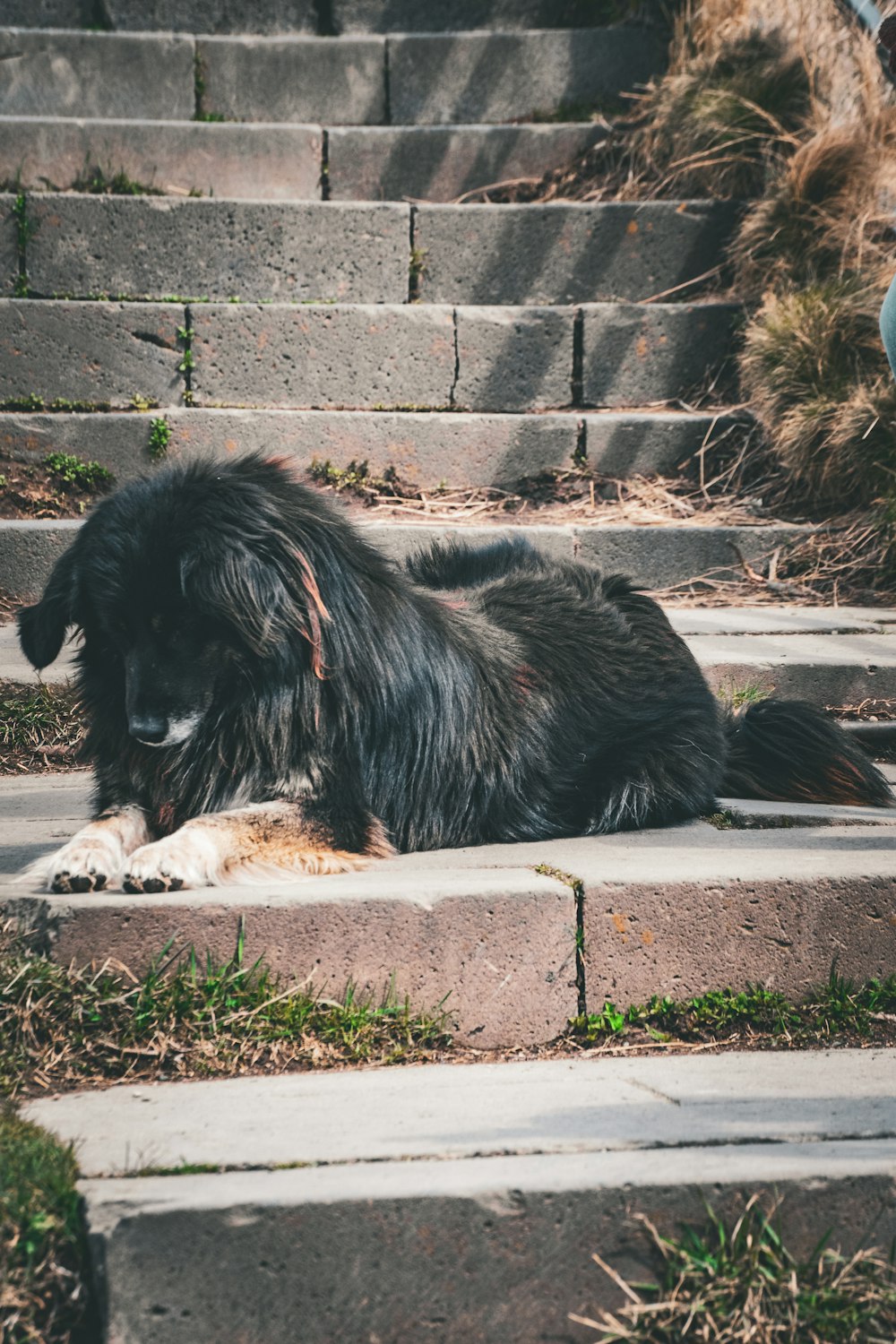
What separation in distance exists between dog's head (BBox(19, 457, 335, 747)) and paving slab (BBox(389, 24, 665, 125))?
591 centimetres

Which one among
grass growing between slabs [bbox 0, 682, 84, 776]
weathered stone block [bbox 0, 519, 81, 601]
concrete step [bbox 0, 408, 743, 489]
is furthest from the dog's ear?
concrete step [bbox 0, 408, 743, 489]

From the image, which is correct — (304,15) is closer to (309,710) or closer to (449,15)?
(449,15)

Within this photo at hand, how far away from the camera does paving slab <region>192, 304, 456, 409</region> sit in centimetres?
642

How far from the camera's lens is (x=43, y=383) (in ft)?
20.4

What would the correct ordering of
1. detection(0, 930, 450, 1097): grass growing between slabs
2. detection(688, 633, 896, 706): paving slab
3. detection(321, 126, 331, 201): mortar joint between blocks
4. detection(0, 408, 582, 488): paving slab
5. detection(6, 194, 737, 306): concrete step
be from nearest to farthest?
1. detection(0, 930, 450, 1097): grass growing between slabs
2. detection(688, 633, 896, 706): paving slab
3. detection(0, 408, 582, 488): paving slab
4. detection(6, 194, 737, 306): concrete step
5. detection(321, 126, 331, 201): mortar joint between blocks

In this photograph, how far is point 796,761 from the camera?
4.02m

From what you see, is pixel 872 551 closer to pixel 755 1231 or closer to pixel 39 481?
pixel 39 481

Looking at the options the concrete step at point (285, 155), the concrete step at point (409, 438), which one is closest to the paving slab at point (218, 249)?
the concrete step at point (285, 155)

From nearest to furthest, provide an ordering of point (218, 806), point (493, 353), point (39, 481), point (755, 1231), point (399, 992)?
point (755, 1231) < point (399, 992) < point (218, 806) < point (39, 481) < point (493, 353)

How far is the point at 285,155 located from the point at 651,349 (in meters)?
2.47

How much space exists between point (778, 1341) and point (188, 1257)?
0.85 meters

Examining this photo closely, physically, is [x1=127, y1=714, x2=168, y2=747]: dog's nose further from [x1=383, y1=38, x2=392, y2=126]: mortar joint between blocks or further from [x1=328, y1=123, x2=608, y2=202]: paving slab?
[x1=383, y1=38, x2=392, y2=126]: mortar joint between blocks

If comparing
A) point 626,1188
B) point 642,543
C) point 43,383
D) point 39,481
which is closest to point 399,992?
point 626,1188

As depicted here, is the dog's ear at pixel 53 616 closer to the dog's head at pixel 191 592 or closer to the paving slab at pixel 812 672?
the dog's head at pixel 191 592
